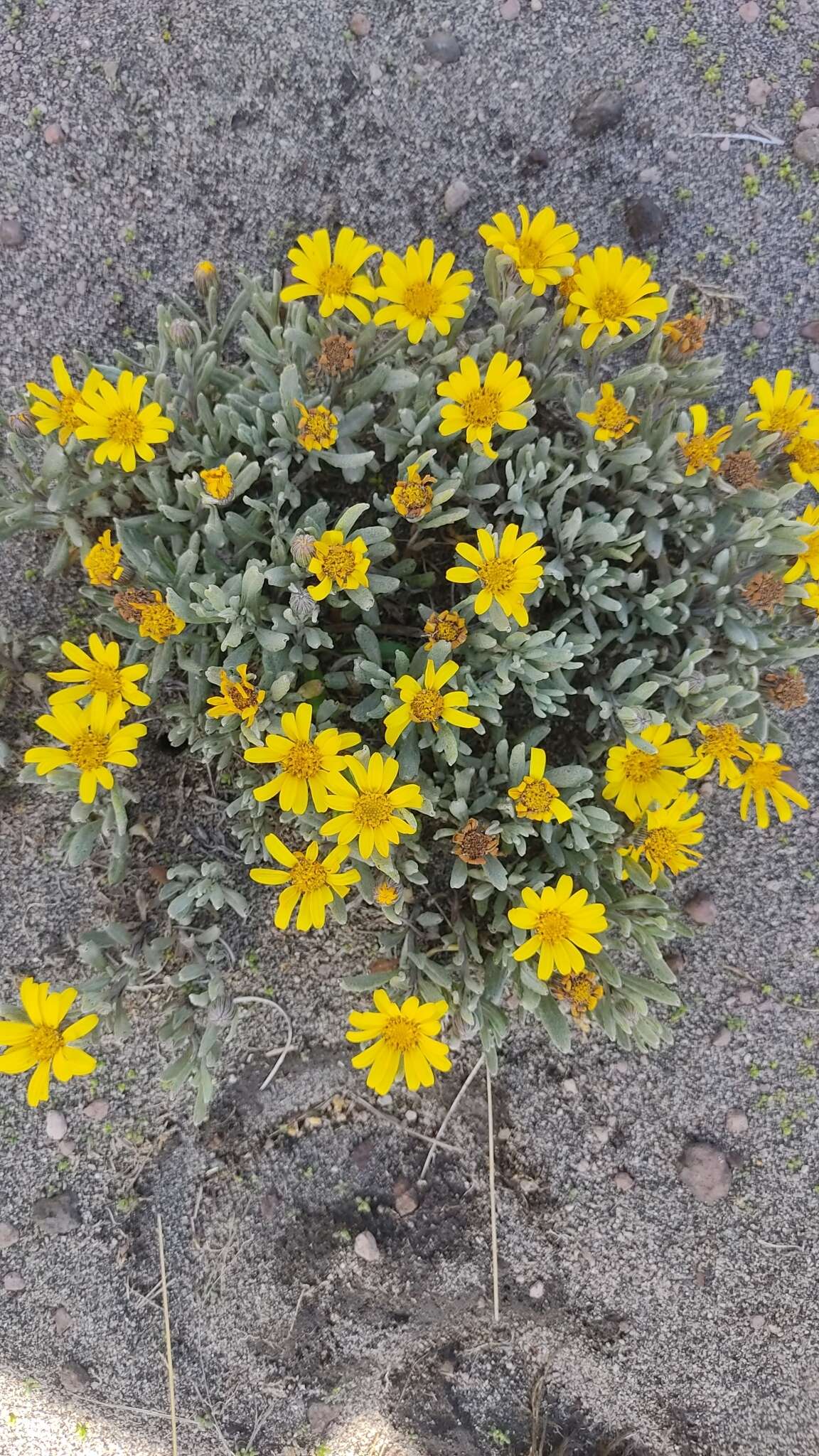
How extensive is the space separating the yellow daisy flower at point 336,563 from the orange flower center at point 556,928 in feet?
3.14

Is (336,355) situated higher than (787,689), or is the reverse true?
(336,355)

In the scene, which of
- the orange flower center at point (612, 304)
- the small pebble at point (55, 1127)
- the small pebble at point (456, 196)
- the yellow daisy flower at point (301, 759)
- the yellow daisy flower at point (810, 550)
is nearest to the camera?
the yellow daisy flower at point (301, 759)

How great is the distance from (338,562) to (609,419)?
807mm

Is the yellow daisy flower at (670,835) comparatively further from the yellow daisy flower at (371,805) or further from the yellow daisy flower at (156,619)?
the yellow daisy flower at (156,619)

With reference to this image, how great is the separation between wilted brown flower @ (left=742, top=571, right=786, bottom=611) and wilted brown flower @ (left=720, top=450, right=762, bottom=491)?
0.81 feet

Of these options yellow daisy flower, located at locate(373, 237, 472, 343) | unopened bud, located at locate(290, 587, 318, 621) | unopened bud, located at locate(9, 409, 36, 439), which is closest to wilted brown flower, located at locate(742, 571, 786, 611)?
yellow daisy flower, located at locate(373, 237, 472, 343)

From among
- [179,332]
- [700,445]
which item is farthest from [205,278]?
[700,445]

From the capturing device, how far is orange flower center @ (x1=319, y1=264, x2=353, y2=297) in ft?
8.34

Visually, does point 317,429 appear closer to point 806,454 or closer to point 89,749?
point 89,749

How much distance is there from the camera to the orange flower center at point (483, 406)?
8.04ft

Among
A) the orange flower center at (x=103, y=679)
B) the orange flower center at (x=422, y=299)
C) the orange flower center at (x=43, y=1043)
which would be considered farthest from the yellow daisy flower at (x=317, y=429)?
the orange flower center at (x=43, y=1043)

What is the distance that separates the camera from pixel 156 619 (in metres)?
2.39

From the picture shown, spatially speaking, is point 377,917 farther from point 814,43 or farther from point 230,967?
point 814,43

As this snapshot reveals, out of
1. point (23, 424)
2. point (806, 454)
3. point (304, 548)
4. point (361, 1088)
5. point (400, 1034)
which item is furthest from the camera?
point (361, 1088)
